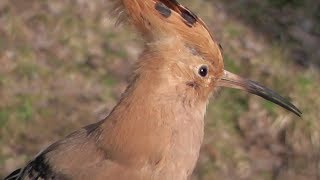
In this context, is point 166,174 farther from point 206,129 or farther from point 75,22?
point 75,22

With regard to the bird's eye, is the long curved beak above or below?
below

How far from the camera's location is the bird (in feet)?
8.56

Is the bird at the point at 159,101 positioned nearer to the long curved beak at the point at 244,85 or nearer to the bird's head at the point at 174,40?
the bird's head at the point at 174,40

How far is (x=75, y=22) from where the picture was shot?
4.84m

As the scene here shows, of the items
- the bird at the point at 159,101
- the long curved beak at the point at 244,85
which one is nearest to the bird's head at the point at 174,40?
the bird at the point at 159,101

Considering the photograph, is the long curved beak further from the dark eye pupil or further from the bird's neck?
the bird's neck

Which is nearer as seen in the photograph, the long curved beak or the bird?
the bird

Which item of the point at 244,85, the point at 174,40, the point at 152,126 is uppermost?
the point at 174,40

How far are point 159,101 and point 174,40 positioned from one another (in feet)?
0.65

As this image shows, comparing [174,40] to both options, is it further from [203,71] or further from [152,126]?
[152,126]

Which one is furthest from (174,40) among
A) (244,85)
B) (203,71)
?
(244,85)

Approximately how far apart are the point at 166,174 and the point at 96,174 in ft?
0.74

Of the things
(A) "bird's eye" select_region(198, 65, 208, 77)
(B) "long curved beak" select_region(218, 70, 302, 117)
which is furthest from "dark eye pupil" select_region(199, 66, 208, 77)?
(B) "long curved beak" select_region(218, 70, 302, 117)

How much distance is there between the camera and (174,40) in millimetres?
2598
